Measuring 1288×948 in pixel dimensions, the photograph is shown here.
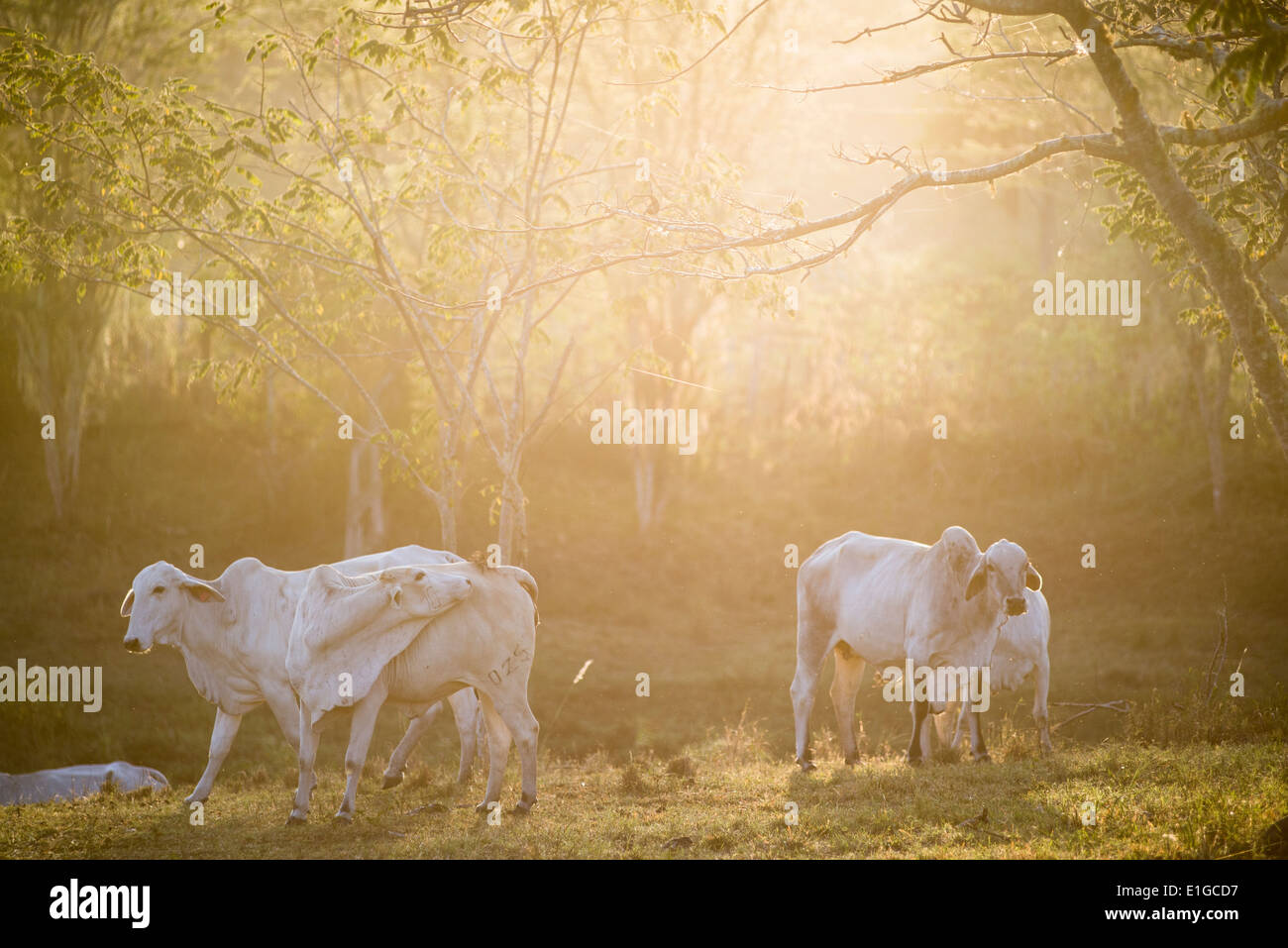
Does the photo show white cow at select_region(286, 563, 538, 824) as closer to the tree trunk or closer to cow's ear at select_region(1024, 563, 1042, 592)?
cow's ear at select_region(1024, 563, 1042, 592)

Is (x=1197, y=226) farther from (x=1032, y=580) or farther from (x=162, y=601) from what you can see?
(x=162, y=601)

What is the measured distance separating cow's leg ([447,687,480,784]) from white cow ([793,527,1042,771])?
11.1 feet

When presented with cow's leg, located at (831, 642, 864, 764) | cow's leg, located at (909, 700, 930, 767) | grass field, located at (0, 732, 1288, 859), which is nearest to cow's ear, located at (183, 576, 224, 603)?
grass field, located at (0, 732, 1288, 859)

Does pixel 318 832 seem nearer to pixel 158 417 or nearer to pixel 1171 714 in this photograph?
pixel 1171 714

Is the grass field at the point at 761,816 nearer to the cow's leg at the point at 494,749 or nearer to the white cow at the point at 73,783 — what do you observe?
the cow's leg at the point at 494,749

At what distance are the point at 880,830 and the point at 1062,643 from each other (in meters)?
13.7

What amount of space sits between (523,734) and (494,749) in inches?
16.6

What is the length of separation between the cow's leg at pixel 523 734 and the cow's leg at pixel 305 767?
4.95 feet

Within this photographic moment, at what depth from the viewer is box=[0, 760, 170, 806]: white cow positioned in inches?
501

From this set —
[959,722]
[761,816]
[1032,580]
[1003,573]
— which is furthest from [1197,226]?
[959,722]

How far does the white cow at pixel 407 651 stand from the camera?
31.6ft

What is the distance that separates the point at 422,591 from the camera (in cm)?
965

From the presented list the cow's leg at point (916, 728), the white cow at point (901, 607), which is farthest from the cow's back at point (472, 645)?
the cow's leg at point (916, 728)

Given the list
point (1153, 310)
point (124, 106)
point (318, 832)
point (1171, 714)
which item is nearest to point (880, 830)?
point (318, 832)
